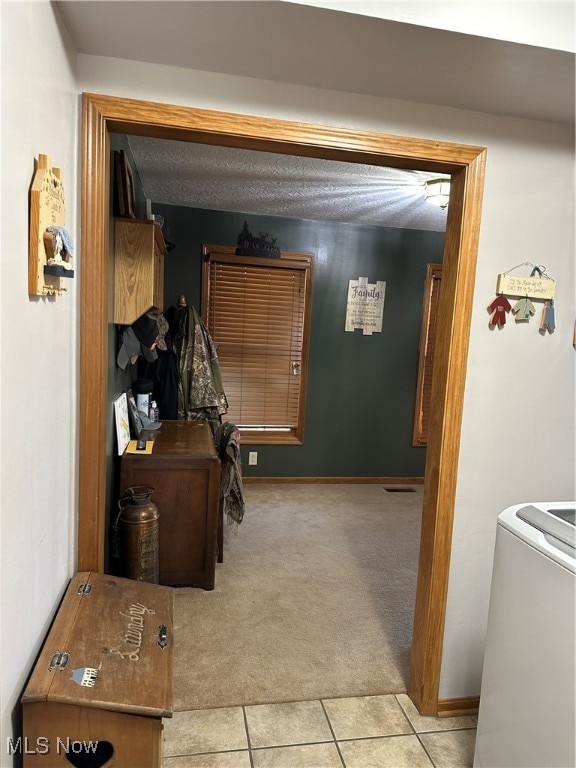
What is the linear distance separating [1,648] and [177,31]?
150cm

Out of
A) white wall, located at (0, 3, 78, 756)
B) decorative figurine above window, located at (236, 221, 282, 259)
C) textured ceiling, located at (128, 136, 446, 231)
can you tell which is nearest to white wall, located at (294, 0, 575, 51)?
white wall, located at (0, 3, 78, 756)

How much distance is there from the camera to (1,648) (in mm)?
959

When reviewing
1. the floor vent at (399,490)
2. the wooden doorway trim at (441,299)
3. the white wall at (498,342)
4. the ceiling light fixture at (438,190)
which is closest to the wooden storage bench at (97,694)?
the wooden doorway trim at (441,299)

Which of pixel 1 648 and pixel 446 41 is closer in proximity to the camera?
pixel 1 648

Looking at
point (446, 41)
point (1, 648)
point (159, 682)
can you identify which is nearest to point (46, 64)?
point (446, 41)

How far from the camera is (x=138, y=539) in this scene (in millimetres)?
2332

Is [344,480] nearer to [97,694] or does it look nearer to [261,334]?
[261,334]

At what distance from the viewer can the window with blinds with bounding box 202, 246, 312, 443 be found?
4.25 m

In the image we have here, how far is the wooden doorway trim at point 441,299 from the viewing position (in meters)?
1.49

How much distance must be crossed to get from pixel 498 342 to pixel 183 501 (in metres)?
1.76

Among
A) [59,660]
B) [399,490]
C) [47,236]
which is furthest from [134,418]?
[399,490]

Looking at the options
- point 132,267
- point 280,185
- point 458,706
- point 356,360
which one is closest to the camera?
point 458,706

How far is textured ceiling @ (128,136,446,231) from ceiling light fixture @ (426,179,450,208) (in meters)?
0.06

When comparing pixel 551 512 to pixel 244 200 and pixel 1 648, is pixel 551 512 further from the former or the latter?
pixel 244 200
